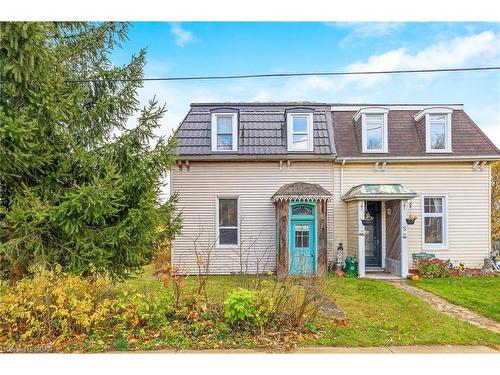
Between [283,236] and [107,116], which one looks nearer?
[107,116]

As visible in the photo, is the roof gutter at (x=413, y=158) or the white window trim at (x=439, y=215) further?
the white window trim at (x=439, y=215)

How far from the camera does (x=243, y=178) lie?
8.77m

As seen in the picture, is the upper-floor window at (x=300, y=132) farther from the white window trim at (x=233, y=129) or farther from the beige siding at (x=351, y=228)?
the beige siding at (x=351, y=228)

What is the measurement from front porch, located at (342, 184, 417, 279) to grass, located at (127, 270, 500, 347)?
2279mm

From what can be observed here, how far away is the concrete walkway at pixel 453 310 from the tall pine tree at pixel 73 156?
4980mm

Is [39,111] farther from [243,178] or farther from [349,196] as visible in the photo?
[349,196]

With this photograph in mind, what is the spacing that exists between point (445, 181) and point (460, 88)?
10.0 ft

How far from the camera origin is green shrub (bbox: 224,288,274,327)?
3848 millimetres

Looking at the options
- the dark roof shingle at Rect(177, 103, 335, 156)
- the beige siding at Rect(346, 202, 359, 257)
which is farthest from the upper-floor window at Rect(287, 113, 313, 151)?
the beige siding at Rect(346, 202, 359, 257)

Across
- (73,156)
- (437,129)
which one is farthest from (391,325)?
(437,129)

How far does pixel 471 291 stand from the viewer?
6648 millimetres

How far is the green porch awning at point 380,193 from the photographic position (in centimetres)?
809

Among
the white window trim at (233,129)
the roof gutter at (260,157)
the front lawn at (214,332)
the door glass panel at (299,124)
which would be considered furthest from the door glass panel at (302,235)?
the front lawn at (214,332)
